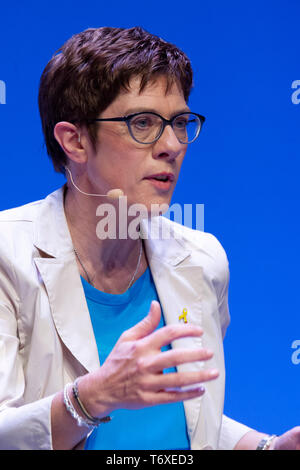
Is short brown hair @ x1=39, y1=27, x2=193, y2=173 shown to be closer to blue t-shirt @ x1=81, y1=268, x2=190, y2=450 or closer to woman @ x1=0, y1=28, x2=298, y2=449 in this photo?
woman @ x1=0, y1=28, x2=298, y2=449

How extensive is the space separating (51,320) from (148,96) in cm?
52

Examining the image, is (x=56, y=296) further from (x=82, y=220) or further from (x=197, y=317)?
(x=197, y=317)

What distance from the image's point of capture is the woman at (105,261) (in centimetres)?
131

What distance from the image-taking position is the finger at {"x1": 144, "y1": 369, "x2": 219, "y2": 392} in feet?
3.04

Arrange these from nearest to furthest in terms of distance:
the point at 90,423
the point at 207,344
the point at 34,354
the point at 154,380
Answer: the point at 154,380 < the point at 90,423 < the point at 34,354 < the point at 207,344

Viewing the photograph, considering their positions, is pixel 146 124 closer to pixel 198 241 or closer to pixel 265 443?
pixel 198 241

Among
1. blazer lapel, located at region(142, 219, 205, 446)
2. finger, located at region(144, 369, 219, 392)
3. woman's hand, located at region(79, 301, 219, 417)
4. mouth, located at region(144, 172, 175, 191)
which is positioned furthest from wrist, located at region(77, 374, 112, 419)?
mouth, located at region(144, 172, 175, 191)

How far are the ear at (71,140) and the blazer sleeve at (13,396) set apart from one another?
0.98 feet

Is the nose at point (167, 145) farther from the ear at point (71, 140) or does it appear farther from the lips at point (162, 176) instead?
the ear at point (71, 140)

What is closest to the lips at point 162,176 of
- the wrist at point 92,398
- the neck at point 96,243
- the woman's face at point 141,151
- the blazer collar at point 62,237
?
the woman's face at point 141,151
